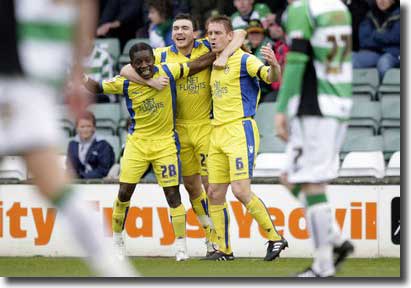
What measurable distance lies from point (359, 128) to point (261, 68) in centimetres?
299

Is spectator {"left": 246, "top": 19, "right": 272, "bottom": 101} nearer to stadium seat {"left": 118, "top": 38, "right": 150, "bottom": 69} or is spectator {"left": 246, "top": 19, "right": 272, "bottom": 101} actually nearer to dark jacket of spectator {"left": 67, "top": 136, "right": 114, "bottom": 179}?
stadium seat {"left": 118, "top": 38, "right": 150, "bottom": 69}

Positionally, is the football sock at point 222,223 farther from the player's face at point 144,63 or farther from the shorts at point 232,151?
the player's face at point 144,63

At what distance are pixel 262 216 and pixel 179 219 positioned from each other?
87 centimetres

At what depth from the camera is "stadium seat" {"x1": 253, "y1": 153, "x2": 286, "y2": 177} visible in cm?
1304

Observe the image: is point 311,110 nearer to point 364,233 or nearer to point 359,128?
point 364,233

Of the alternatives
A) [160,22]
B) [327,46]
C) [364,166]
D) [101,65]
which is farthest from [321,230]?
[101,65]

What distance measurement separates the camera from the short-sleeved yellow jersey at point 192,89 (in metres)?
12.0

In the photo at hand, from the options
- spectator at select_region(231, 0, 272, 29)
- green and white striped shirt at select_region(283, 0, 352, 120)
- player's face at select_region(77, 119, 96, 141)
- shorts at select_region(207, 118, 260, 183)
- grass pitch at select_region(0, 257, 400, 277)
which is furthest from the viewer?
spectator at select_region(231, 0, 272, 29)

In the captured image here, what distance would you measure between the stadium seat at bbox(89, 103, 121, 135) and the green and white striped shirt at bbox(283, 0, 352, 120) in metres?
7.05

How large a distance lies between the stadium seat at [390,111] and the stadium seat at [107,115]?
3.26 metres

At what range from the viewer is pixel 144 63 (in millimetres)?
11758

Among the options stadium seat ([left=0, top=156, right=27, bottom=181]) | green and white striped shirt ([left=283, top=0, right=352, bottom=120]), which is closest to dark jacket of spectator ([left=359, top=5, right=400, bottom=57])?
stadium seat ([left=0, top=156, right=27, bottom=181])

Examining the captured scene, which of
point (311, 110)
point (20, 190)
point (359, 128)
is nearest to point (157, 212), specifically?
point (20, 190)

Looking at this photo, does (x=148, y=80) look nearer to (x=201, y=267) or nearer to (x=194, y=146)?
(x=194, y=146)
